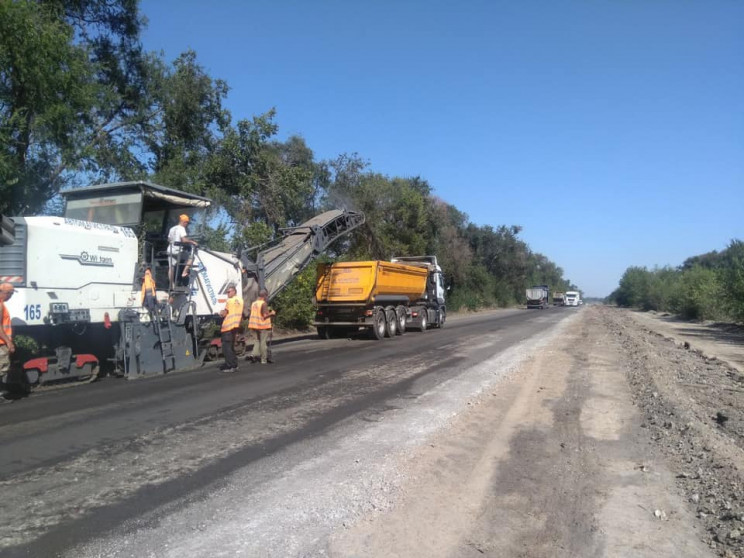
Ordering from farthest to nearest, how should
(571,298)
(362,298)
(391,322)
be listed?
1. (571,298)
2. (391,322)
3. (362,298)

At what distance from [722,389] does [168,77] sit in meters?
20.6

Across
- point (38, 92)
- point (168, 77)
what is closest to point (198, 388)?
point (38, 92)

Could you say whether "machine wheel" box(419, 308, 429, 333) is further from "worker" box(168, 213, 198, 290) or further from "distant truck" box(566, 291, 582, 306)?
"distant truck" box(566, 291, 582, 306)

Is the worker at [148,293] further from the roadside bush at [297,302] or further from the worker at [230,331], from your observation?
the roadside bush at [297,302]

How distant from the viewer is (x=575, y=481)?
5.27 m

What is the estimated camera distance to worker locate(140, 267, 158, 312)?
10.9 metres

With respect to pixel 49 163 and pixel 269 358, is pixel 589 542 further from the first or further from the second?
pixel 49 163

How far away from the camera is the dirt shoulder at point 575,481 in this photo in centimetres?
400

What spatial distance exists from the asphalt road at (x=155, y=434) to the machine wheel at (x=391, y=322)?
7.64 metres

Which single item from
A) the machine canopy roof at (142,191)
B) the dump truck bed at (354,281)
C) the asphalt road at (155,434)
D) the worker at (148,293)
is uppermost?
the machine canopy roof at (142,191)

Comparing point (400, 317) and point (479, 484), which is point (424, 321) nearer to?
point (400, 317)

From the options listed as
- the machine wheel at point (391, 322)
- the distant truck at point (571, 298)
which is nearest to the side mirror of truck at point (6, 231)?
the machine wheel at point (391, 322)

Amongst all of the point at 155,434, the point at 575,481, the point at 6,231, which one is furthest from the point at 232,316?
the point at 575,481

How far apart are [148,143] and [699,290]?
118ft
